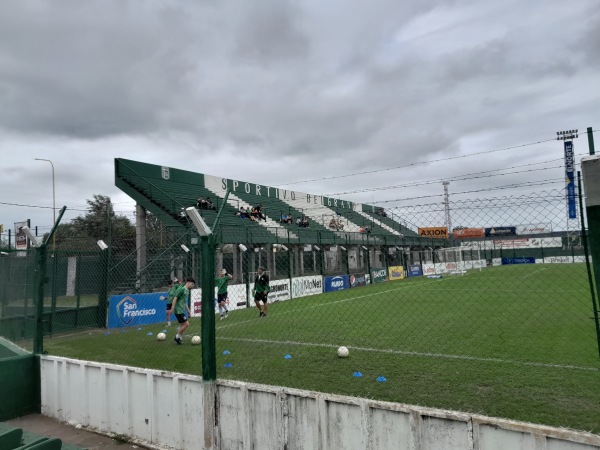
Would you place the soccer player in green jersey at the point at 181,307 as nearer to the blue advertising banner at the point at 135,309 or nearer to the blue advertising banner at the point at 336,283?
the blue advertising banner at the point at 135,309

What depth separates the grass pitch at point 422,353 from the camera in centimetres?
577

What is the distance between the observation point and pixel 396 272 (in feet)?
117

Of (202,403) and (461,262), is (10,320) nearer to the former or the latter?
(202,403)

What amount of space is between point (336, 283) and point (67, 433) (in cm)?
2179

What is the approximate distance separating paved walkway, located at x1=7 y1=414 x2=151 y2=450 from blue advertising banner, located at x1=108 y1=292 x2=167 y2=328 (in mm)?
8597

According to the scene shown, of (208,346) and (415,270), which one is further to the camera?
(415,270)

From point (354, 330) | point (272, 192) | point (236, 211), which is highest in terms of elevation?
point (272, 192)

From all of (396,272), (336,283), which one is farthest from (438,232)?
(396,272)

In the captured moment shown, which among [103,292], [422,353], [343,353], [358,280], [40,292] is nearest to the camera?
[40,292]

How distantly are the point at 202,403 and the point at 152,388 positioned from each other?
2.34ft

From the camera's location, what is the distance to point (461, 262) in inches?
1550

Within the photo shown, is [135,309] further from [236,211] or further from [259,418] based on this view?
[259,418]

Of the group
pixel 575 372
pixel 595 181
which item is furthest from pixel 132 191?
pixel 595 181

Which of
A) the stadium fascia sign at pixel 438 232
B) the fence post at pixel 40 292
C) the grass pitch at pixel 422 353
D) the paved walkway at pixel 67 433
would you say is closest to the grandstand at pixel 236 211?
the grass pitch at pixel 422 353
